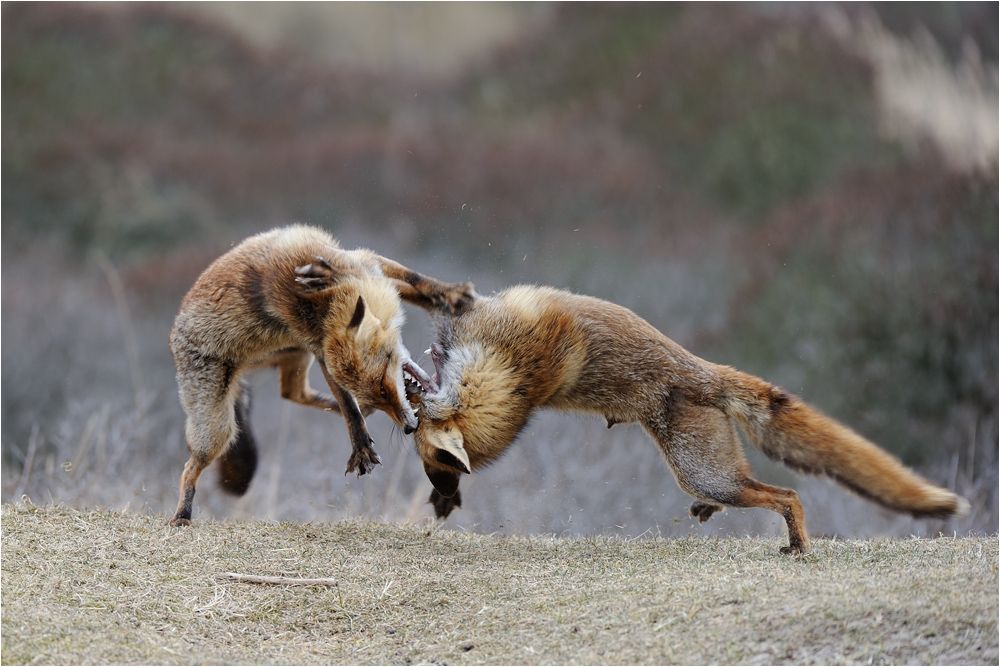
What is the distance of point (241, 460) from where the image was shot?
779 centimetres

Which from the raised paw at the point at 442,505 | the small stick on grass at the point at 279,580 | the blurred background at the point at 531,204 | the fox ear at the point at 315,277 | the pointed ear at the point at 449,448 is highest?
the blurred background at the point at 531,204

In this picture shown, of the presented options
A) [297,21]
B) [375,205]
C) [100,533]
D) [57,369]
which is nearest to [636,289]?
[375,205]

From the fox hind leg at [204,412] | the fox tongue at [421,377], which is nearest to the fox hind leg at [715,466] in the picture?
the fox tongue at [421,377]

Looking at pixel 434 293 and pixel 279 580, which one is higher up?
pixel 434 293

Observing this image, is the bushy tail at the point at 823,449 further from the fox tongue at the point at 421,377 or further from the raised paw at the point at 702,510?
the fox tongue at the point at 421,377

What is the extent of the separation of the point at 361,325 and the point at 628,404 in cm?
187

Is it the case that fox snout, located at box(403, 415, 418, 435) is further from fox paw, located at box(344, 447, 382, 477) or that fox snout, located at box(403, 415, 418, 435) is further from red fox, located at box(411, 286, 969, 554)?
fox paw, located at box(344, 447, 382, 477)

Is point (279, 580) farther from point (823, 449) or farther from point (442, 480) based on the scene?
point (823, 449)

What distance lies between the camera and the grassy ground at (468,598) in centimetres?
450

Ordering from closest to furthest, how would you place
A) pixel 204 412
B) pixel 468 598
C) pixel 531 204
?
1. pixel 468 598
2. pixel 204 412
3. pixel 531 204

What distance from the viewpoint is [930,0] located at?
24.2m

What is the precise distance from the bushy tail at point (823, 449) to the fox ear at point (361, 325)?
2.37 m

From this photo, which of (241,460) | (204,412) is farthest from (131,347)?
(204,412)

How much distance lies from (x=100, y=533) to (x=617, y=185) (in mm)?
17281
